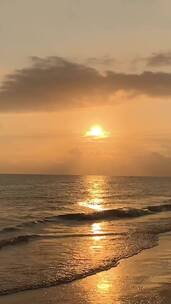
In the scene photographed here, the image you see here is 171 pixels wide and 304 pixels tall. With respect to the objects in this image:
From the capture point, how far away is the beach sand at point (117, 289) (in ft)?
45.9

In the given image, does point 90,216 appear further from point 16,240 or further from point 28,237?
point 16,240

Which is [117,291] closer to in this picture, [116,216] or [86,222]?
[86,222]

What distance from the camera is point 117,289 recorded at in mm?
15156

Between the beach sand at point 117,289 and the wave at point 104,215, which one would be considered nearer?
the beach sand at point 117,289

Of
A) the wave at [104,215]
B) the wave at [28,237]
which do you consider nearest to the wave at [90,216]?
the wave at [104,215]

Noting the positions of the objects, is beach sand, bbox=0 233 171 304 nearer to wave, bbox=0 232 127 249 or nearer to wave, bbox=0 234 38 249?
wave, bbox=0 234 38 249

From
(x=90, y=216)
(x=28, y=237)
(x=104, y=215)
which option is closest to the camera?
(x=28, y=237)

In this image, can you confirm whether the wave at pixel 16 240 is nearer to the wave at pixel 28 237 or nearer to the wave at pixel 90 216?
the wave at pixel 28 237

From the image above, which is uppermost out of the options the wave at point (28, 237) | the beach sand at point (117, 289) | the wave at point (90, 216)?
the wave at point (90, 216)

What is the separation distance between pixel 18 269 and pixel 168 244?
9573 millimetres

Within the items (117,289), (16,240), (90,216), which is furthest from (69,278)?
(90,216)

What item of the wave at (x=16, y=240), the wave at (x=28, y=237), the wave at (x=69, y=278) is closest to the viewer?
the wave at (x=69, y=278)

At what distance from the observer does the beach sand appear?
1400 centimetres

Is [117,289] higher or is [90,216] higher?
[90,216]
